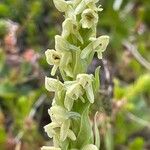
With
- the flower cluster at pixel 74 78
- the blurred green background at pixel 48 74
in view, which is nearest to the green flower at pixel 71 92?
the flower cluster at pixel 74 78

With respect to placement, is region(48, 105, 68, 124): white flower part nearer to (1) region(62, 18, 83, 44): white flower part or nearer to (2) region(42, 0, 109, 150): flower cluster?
(2) region(42, 0, 109, 150): flower cluster

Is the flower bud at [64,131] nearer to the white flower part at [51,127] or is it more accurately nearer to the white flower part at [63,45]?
the white flower part at [51,127]

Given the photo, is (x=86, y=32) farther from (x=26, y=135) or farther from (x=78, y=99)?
(x=26, y=135)

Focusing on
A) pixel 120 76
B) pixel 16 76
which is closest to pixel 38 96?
pixel 16 76

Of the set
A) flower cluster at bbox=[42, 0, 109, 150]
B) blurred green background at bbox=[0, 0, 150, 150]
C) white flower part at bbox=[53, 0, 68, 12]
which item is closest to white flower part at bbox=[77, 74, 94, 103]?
flower cluster at bbox=[42, 0, 109, 150]

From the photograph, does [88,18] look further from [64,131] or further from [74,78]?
[64,131]

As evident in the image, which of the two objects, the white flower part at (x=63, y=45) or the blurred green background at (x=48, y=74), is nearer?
the white flower part at (x=63, y=45)

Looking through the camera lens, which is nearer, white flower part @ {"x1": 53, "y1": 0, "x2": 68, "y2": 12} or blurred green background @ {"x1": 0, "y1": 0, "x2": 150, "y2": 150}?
white flower part @ {"x1": 53, "y1": 0, "x2": 68, "y2": 12}
